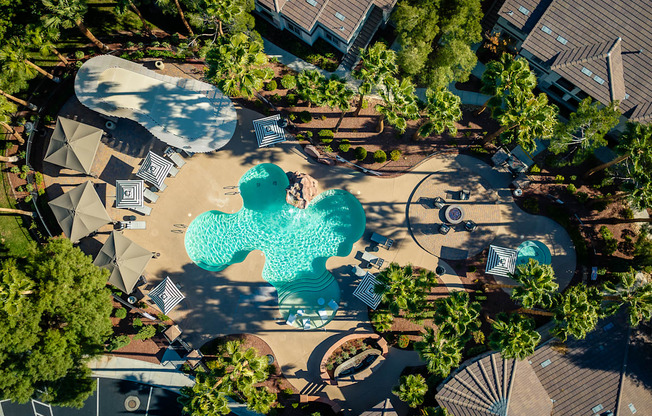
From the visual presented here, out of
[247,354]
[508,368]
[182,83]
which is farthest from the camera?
[182,83]

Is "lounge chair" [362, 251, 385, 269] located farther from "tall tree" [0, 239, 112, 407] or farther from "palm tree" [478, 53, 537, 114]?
"tall tree" [0, 239, 112, 407]

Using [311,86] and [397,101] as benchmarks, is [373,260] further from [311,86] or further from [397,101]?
[311,86]

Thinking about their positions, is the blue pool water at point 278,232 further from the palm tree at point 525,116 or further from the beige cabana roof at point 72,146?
the palm tree at point 525,116

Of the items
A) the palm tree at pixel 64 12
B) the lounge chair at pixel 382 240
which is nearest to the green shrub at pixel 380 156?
the lounge chair at pixel 382 240

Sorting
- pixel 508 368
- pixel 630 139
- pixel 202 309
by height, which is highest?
pixel 630 139

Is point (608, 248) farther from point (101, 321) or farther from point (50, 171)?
point (50, 171)

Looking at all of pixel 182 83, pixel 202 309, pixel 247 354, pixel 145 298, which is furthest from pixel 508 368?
pixel 182 83

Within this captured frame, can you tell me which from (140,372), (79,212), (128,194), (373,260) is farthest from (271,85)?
(140,372)
